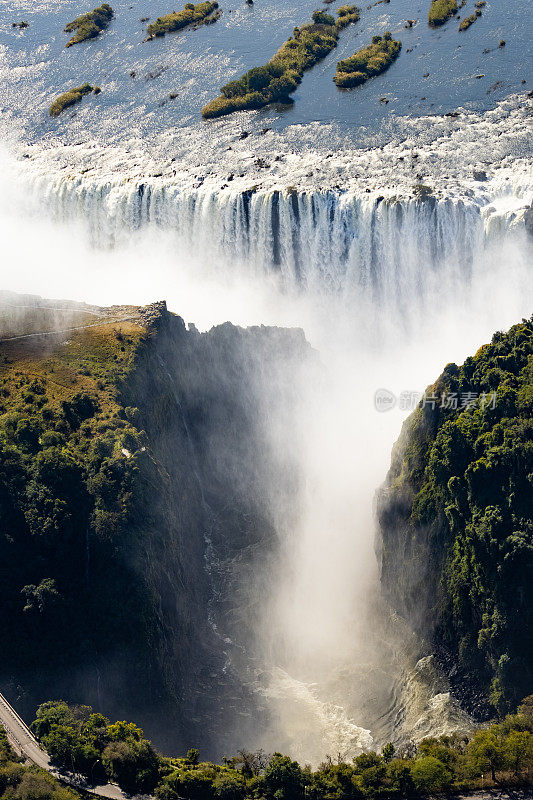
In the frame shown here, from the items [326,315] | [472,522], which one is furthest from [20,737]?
[326,315]

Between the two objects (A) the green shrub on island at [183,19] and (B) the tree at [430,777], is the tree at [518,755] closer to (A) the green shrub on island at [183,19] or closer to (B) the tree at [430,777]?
(B) the tree at [430,777]

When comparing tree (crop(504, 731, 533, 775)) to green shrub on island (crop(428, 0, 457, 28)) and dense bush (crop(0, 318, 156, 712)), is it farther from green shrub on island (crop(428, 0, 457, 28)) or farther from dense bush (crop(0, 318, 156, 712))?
green shrub on island (crop(428, 0, 457, 28))

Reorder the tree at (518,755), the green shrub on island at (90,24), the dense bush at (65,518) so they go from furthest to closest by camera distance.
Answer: the green shrub on island at (90,24) → the dense bush at (65,518) → the tree at (518,755)

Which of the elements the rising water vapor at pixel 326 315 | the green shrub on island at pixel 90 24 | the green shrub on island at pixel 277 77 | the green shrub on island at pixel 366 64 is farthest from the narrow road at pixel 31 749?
the green shrub on island at pixel 90 24

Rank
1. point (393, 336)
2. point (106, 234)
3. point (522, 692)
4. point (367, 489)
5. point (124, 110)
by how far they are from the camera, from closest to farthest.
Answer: point (522, 692), point (367, 489), point (393, 336), point (106, 234), point (124, 110)

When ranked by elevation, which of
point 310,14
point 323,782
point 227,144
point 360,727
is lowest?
point 323,782

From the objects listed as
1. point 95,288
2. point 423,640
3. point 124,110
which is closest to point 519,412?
point 423,640

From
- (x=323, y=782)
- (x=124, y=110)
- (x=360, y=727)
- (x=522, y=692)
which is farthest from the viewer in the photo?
(x=124, y=110)

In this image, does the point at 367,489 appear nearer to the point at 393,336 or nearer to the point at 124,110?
the point at 393,336
